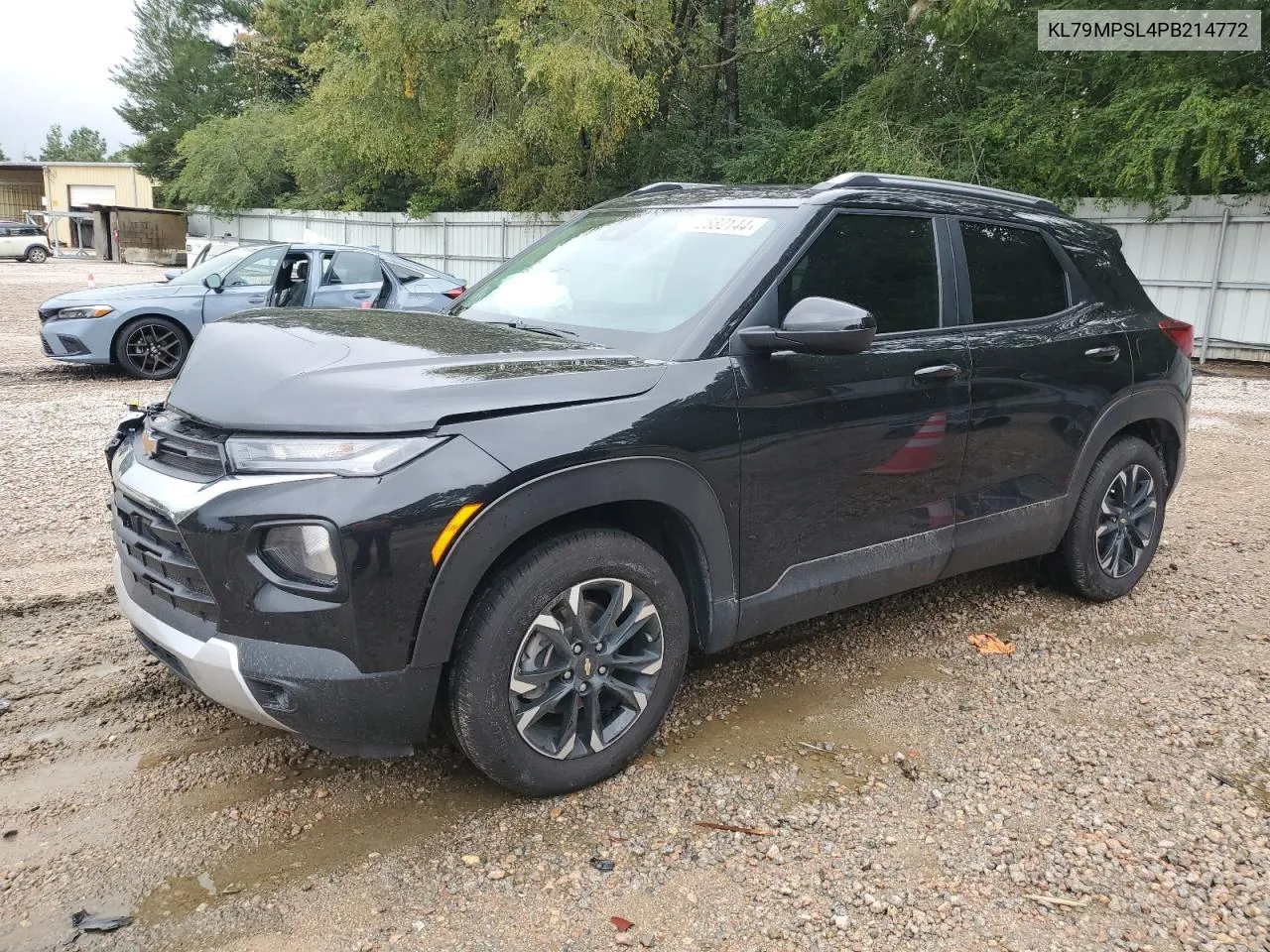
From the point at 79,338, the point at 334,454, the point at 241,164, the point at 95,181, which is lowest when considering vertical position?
the point at 79,338

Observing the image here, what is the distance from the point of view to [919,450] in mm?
3605

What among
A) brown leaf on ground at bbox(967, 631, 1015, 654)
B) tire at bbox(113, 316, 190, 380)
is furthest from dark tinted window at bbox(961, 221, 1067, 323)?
tire at bbox(113, 316, 190, 380)

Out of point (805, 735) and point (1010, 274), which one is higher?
point (1010, 274)

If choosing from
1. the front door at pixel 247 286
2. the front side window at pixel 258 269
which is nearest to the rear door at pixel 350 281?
the front door at pixel 247 286

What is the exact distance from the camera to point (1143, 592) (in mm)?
4961

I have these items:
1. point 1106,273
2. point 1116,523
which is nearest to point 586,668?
point 1116,523

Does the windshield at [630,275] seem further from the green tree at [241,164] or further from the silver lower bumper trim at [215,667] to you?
the green tree at [241,164]

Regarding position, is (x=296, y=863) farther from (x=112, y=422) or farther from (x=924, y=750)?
(x=112, y=422)

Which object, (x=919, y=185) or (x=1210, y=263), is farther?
(x=1210, y=263)

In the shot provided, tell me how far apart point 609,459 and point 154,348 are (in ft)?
30.3

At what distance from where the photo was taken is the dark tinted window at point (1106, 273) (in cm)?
441

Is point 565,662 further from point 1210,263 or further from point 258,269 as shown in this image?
point 1210,263

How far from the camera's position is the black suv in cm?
249

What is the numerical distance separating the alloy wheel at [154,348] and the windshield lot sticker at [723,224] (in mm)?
8519
